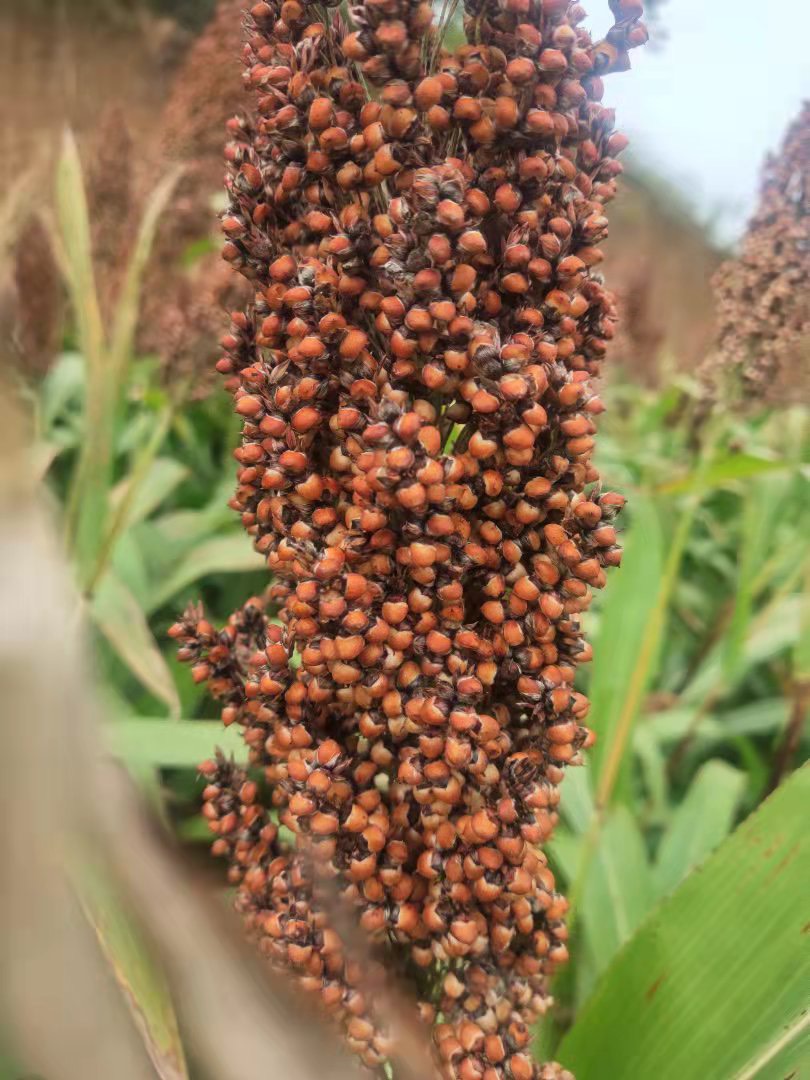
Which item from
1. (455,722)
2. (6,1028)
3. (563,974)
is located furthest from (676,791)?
(6,1028)

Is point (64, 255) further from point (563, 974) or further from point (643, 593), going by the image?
point (563, 974)

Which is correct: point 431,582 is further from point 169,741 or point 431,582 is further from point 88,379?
point 88,379

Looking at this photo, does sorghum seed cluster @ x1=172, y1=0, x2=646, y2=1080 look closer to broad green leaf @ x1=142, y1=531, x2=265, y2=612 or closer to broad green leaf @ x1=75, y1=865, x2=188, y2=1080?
broad green leaf @ x1=75, y1=865, x2=188, y2=1080

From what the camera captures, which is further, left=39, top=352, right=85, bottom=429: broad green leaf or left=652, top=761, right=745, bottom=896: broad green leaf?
left=39, top=352, right=85, bottom=429: broad green leaf

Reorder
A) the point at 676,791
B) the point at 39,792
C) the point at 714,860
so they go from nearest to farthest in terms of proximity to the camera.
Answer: the point at 39,792, the point at 714,860, the point at 676,791

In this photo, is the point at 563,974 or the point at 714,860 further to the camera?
the point at 563,974

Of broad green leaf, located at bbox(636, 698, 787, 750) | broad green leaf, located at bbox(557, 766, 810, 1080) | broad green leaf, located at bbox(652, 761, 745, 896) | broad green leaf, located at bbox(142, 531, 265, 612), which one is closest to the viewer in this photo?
broad green leaf, located at bbox(557, 766, 810, 1080)

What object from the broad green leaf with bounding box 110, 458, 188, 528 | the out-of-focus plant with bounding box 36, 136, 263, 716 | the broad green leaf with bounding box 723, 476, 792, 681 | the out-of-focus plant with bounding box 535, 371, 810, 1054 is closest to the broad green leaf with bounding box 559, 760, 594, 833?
the out-of-focus plant with bounding box 535, 371, 810, 1054
